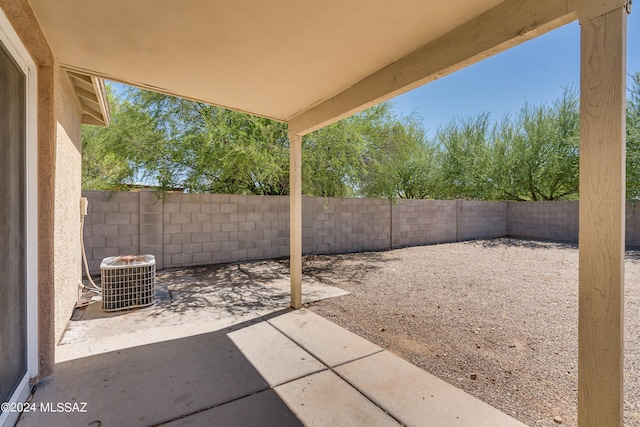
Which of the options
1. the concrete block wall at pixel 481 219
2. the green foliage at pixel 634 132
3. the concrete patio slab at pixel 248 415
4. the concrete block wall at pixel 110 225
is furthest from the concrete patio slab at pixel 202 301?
the green foliage at pixel 634 132

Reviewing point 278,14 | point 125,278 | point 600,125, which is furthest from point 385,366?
point 125,278

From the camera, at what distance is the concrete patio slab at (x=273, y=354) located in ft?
7.52

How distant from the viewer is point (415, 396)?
2.02 metres

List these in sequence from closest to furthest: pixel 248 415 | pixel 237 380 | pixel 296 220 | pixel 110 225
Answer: pixel 248 415, pixel 237 380, pixel 296 220, pixel 110 225

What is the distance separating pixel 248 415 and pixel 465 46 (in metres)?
2.62

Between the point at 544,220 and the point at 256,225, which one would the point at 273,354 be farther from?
the point at 544,220

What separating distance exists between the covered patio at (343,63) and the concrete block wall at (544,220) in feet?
37.6

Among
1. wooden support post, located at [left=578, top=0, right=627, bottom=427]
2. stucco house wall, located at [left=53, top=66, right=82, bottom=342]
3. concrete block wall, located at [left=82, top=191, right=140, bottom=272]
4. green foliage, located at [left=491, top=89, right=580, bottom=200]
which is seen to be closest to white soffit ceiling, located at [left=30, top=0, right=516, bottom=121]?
stucco house wall, located at [left=53, top=66, right=82, bottom=342]

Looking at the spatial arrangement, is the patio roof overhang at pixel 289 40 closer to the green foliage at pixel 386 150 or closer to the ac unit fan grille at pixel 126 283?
the ac unit fan grille at pixel 126 283

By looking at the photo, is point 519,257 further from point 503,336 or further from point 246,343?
point 246,343

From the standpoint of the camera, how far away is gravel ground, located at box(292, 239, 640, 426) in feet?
6.98

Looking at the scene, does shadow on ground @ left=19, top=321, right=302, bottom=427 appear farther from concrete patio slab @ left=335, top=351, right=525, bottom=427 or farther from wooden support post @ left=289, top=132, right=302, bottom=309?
wooden support post @ left=289, top=132, right=302, bottom=309

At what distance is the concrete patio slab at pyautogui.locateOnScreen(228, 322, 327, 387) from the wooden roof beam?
2246 millimetres

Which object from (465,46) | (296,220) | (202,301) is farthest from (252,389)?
(465,46)
